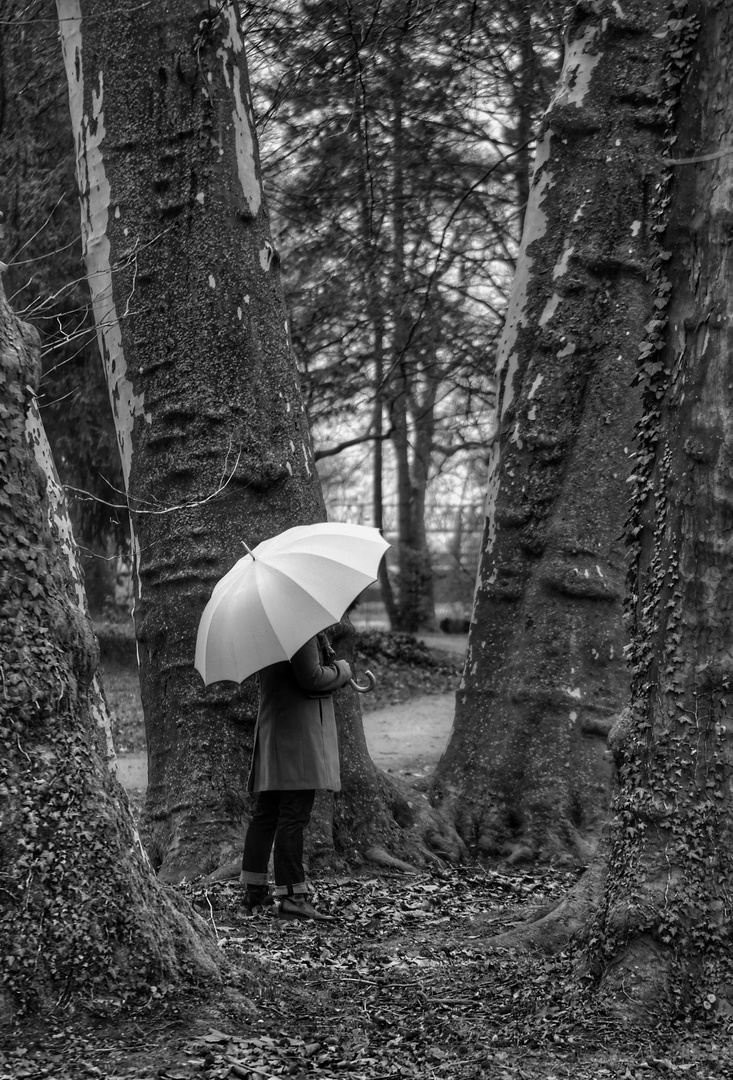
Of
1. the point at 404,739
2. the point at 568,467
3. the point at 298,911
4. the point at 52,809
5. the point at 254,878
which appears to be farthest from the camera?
the point at 404,739

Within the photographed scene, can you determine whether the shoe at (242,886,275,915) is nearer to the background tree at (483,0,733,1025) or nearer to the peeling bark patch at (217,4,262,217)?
the background tree at (483,0,733,1025)

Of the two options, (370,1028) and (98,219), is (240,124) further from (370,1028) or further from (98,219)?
(370,1028)

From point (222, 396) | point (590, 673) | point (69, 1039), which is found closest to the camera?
point (69, 1039)

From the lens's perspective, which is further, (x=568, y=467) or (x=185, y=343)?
(x=568, y=467)

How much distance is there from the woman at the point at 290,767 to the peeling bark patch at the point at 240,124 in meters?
2.86

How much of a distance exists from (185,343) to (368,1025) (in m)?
3.97

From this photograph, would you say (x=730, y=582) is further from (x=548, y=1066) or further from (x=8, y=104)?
(x=8, y=104)

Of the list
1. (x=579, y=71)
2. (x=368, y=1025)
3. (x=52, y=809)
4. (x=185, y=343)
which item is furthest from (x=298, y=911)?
(x=579, y=71)

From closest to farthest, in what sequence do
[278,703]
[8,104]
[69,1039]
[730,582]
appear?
[69,1039], [730,582], [278,703], [8,104]

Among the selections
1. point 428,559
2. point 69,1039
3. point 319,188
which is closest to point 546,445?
point 69,1039

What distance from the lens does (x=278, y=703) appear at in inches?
212

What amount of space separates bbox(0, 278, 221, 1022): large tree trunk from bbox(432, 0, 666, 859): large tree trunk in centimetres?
354

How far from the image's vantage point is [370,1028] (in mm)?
3641

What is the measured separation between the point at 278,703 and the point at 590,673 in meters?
2.23
